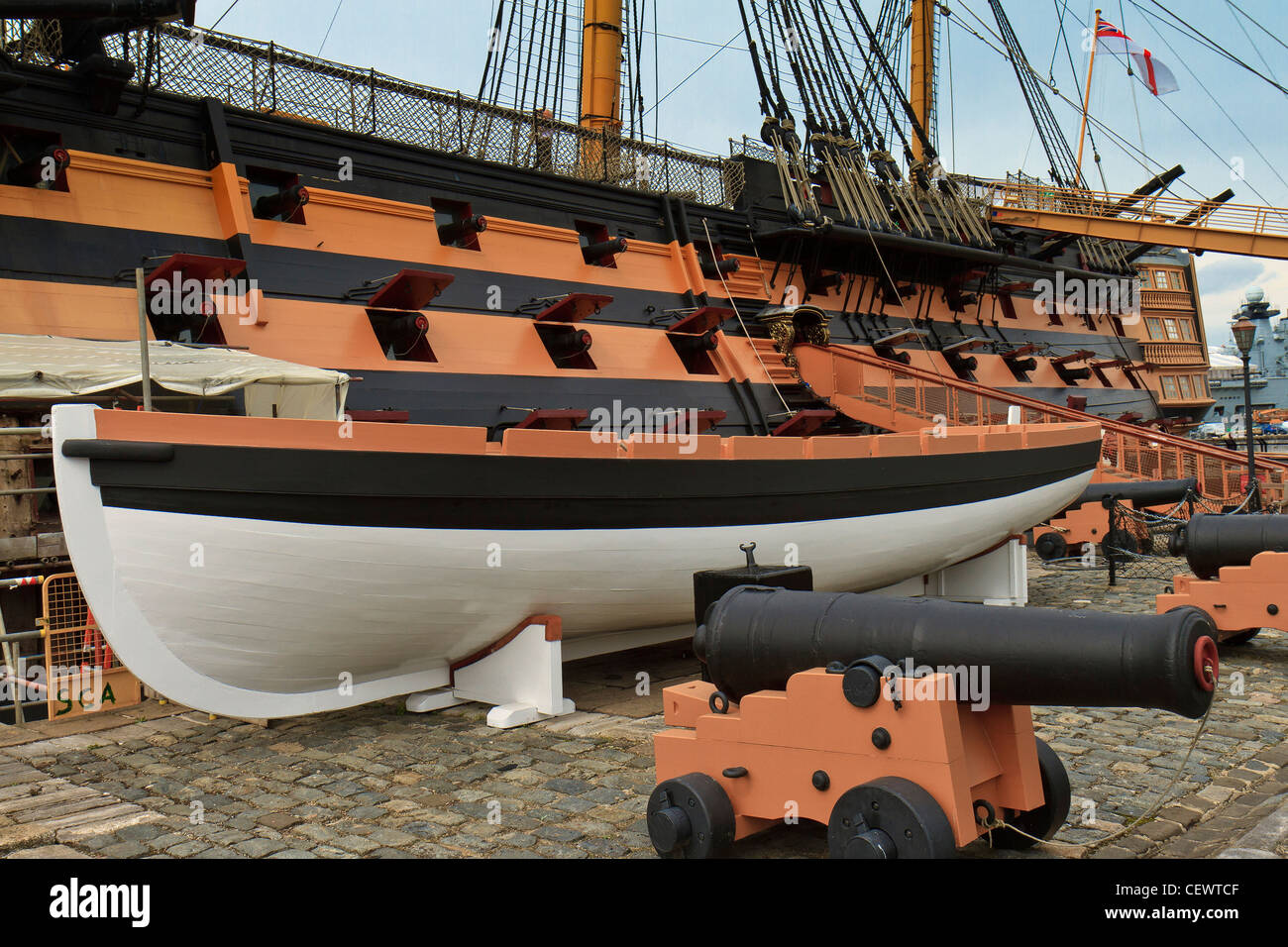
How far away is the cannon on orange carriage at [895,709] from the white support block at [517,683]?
224 cm

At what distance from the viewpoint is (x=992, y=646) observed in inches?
145

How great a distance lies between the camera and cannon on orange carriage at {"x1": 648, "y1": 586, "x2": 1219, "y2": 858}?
349 cm

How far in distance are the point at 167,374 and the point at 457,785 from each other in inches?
134

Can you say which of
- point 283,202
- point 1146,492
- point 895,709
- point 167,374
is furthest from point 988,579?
point 167,374

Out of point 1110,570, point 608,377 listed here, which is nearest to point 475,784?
point 608,377

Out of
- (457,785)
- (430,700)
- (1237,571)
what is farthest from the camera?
(1237,571)

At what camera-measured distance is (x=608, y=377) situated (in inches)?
442

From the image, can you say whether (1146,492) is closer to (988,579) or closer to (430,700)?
(988,579)

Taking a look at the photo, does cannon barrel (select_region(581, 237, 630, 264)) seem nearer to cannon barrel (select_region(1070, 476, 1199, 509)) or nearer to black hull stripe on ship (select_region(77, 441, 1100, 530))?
black hull stripe on ship (select_region(77, 441, 1100, 530))

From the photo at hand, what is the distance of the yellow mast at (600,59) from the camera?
1853 centimetres

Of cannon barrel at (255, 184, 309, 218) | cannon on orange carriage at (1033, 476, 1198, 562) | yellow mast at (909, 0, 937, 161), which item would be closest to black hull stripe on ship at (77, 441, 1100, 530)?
Result: cannon barrel at (255, 184, 309, 218)

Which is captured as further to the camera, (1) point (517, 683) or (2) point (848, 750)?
(1) point (517, 683)
